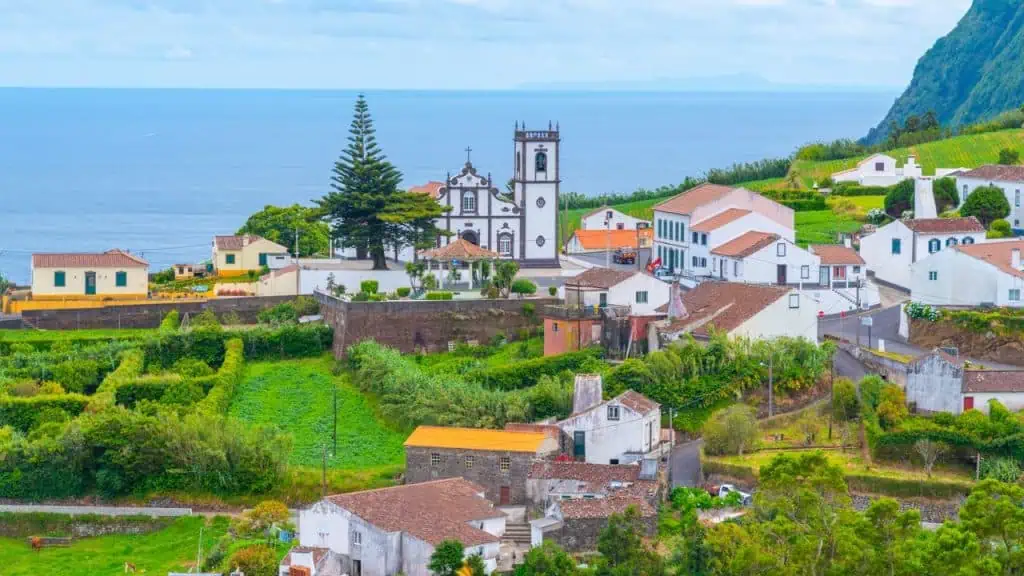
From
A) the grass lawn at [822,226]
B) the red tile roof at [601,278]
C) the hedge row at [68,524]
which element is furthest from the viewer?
the grass lawn at [822,226]

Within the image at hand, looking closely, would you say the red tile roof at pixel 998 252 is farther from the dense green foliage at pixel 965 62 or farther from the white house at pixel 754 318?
the dense green foliage at pixel 965 62

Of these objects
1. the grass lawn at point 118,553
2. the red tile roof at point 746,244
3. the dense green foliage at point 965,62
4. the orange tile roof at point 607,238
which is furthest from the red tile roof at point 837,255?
the dense green foliage at point 965,62

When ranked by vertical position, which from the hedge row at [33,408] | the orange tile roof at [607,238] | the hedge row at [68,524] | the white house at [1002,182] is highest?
the white house at [1002,182]

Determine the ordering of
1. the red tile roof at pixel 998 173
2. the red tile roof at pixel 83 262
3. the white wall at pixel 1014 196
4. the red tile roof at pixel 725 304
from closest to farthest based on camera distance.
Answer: the red tile roof at pixel 725 304, the red tile roof at pixel 83 262, the white wall at pixel 1014 196, the red tile roof at pixel 998 173

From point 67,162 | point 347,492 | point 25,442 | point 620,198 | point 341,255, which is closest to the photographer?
point 347,492

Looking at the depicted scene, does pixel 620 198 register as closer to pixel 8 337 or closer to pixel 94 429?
pixel 8 337

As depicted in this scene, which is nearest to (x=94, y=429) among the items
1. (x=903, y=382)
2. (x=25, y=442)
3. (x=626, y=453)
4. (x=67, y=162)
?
(x=25, y=442)

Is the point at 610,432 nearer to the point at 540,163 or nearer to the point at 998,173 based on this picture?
the point at 540,163
